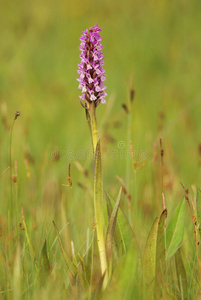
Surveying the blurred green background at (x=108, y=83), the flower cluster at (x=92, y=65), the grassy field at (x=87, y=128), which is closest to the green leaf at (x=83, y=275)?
the grassy field at (x=87, y=128)

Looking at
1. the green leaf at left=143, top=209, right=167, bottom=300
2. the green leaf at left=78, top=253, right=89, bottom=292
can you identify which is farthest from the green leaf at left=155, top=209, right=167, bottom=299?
the green leaf at left=78, top=253, right=89, bottom=292

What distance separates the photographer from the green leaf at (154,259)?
6.10 ft

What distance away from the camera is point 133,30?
268 inches

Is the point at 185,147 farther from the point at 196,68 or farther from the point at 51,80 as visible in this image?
the point at 51,80

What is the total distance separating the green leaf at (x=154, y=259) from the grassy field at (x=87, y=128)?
0.17 feet

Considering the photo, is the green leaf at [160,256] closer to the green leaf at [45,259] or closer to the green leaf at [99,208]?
the green leaf at [99,208]

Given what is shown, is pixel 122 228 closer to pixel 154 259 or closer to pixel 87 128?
pixel 154 259

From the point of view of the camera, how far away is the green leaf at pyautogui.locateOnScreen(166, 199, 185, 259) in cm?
203

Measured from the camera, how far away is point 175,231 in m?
2.05

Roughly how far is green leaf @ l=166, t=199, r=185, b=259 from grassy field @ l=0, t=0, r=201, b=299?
127mm

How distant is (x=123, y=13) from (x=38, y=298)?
6182 millimetres

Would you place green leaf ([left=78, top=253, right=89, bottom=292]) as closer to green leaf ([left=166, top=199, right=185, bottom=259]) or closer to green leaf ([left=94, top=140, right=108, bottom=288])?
green leaf ([left=94, top=140, right=108, bottom=288])

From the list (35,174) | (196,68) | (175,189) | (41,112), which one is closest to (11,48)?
(41,112)

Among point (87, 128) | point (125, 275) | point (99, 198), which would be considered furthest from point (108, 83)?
point (125, 275)
